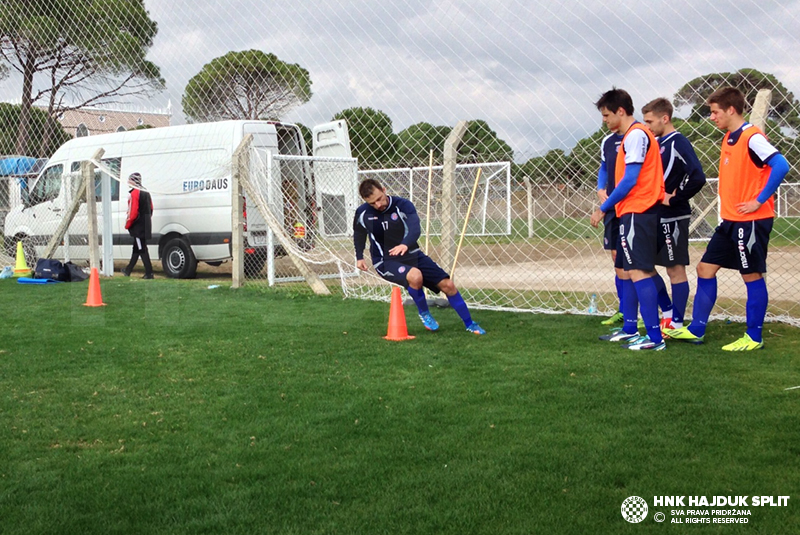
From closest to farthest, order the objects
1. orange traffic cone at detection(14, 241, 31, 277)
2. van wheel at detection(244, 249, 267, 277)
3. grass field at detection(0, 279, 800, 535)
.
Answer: grass field at detection(0, 279, 800, 535), van wheel at detection(244, 249, 267, 277), orange traffic cone at detection(14, 241, 31, 277)

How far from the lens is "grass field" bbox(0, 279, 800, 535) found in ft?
9.23

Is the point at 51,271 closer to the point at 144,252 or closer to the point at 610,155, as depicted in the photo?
the point at 144,252

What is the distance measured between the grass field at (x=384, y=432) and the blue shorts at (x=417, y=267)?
1.66 ft

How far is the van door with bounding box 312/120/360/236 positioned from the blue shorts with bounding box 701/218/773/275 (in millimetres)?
6144

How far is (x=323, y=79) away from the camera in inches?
353

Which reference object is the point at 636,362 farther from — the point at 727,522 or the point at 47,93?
the point at 47,93

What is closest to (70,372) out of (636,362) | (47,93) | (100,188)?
(636,362)

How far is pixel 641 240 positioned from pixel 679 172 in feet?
2.59

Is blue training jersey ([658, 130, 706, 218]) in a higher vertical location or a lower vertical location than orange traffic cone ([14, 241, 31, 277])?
higher

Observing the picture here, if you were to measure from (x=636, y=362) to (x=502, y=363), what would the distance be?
2.96ft

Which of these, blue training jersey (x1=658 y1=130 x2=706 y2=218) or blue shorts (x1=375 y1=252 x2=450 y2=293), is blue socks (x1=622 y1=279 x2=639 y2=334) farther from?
blue shorts (x1=375 y1=252 x2=450 y2=293)

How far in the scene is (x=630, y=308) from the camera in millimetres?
5902

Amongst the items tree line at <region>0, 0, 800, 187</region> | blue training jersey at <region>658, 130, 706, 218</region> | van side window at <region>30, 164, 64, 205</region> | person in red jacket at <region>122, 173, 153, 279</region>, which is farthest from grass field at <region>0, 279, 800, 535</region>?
van side window at <region>30, 164, 64, 205</region>

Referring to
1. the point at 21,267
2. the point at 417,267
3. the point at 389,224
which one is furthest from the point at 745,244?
the point at 21,267
